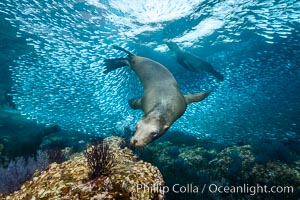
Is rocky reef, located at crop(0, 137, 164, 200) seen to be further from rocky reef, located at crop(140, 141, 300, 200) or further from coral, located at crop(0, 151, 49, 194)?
rocky reef, located at crop(140, 141, 300, 200)

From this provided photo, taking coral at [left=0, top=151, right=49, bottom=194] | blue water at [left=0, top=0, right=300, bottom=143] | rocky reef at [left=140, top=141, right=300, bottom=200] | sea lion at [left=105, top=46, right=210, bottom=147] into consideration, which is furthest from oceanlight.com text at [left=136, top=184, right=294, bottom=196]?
blue water at [left=0, top=0, right=300, bottom=143]

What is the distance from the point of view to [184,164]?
974 cm

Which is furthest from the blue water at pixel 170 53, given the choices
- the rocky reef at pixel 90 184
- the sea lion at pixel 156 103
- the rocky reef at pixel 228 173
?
the rocky reef at pixel 90 184

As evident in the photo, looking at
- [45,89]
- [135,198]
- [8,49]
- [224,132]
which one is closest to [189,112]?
[224,132]

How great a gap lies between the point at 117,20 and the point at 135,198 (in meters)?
11.4

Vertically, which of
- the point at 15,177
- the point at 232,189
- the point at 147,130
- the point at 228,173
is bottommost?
the point at 232,189

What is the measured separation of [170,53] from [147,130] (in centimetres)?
1262

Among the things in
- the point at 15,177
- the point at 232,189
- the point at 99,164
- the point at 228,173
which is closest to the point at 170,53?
the point at 228,173

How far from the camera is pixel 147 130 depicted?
3.59 meters

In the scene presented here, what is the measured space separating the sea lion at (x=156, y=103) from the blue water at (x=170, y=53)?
23.1 ft

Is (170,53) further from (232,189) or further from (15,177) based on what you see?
(15,177)

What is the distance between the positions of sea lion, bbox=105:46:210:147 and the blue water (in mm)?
7028

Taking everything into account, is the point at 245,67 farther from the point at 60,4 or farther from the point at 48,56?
the point at 48,56

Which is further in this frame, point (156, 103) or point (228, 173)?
point (228, 173)
